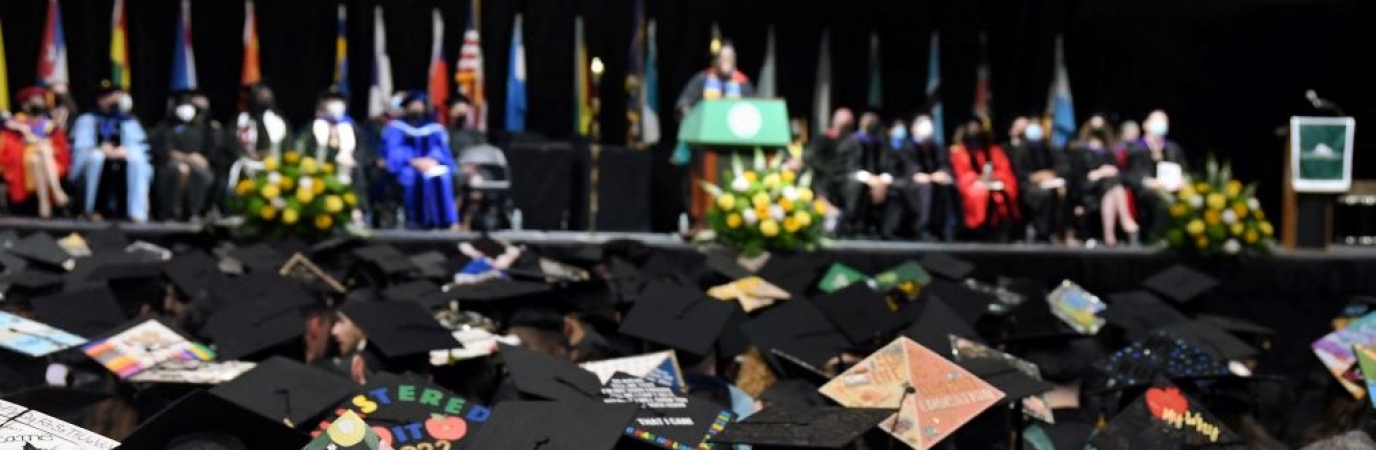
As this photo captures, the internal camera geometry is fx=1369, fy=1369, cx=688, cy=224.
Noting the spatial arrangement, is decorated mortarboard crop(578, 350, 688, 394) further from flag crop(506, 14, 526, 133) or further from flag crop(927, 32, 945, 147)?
flag crop(927, 32, 945, 147)

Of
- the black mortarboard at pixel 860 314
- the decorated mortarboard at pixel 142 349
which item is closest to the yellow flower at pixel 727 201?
the black mortarboard at pixel 860 314

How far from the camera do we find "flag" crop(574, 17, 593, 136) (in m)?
10.4

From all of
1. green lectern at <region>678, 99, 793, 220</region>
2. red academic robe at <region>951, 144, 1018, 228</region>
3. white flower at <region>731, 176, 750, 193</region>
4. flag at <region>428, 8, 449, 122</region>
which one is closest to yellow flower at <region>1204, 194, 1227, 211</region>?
red academic robe at <region>951, 144, 1018, 228</region>

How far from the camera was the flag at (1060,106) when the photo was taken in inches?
434

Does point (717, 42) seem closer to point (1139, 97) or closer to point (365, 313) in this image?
point (1139, 97)

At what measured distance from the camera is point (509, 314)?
4438 millimetres

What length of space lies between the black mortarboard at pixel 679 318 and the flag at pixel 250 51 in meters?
6.85

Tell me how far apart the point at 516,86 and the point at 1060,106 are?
14.5 ft

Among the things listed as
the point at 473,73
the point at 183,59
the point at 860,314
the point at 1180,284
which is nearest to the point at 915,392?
the point at 860,314

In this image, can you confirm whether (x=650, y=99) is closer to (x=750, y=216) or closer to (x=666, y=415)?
(x=750, y=216)

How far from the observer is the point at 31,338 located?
10.7 feet

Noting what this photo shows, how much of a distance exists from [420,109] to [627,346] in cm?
469

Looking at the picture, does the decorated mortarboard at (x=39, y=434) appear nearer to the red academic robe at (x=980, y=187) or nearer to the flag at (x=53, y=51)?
the red academic robe at (x=980, y=187)

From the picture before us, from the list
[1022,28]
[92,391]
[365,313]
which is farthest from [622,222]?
[92,391]
